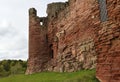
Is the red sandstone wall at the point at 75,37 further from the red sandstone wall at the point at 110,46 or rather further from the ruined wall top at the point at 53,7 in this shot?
the red sandstone wall at the point at 110,46

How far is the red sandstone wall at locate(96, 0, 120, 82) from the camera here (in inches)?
389

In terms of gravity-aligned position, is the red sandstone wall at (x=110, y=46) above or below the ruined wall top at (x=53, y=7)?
below

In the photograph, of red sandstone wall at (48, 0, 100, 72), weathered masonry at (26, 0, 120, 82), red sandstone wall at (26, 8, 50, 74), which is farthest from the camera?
red sandstone wall at (26, 8, 50, 74)

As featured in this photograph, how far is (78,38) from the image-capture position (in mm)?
20078

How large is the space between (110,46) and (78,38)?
9785 millimetres

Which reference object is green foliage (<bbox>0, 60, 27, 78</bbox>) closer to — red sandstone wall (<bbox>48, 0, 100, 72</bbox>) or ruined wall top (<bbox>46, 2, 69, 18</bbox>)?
ruined wall top (<bbox>46, 2, 69, 18</bbox>)

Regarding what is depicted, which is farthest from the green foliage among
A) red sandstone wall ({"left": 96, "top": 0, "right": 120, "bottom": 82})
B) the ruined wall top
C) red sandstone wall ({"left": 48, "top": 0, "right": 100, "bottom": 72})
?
red sandstone wall ({"left": 96, "top": 0, "right": 120, "bottom": 82})

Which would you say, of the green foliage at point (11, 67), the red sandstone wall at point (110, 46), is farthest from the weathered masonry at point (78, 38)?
the green foliage at point (11, 67)

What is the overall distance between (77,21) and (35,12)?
8632 mm

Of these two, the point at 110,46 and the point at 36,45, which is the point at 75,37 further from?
the point at 110,46

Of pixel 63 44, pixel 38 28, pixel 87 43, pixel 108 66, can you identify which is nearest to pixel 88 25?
pixel 87 43

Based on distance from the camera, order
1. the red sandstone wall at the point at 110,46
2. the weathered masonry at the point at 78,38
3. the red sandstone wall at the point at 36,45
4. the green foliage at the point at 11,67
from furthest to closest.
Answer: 1. the green foliage at the point at 11,67
2. the red sandstone wall at the point at 36,45
3. the weathered masonry at the point at 78,38
4. the red sandstone wall at the point at 110,46

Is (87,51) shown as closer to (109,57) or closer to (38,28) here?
(109,57)

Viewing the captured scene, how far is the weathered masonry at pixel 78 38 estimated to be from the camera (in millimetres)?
10234
